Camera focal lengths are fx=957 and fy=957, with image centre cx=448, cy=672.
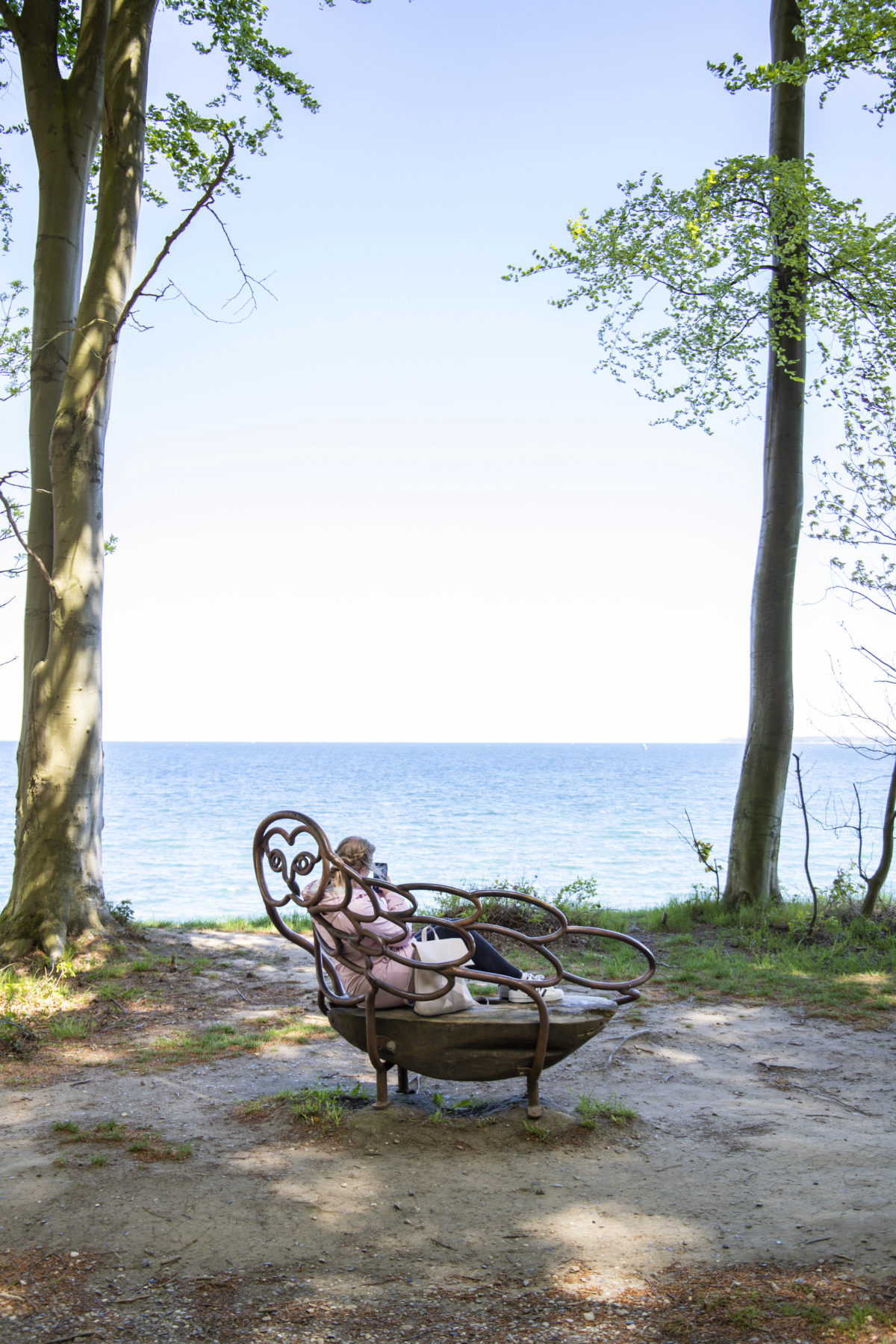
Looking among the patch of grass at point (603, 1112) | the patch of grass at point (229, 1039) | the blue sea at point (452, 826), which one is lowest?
the blue sea at point (452, 826)

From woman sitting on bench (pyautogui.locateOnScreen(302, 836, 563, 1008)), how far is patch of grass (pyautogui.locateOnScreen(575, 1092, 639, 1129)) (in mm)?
487

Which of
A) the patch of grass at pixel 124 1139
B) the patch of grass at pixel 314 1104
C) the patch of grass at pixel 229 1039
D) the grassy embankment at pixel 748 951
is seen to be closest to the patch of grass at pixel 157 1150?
the patch of grass at pixel 124 1139

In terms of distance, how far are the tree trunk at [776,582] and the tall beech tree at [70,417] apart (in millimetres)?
5658

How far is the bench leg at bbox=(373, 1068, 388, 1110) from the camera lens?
395 cm

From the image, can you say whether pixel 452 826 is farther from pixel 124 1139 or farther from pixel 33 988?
pixel 124 1139

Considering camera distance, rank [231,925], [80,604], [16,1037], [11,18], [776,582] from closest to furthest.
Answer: [16,1037], [80,604], [11,18], [776,582], [231,925]

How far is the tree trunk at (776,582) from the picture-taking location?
29.9 feet

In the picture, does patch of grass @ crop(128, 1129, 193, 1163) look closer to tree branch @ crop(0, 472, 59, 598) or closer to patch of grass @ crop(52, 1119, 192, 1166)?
patch of grass @ crop(52, 1119, 192, 1166)

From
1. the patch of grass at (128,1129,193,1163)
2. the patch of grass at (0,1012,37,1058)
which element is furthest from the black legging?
the patch of grass at (0,1012,37,1058)

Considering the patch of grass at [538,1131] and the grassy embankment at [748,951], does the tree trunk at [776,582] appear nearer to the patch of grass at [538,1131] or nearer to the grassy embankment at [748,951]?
the grassy embankment at [748,951]

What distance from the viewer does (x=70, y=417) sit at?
693 centimetres

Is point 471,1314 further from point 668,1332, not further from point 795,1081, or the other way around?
point 795,1081

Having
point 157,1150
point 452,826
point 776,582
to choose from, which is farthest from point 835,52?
point 452,826

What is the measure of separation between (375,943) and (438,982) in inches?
12.1
